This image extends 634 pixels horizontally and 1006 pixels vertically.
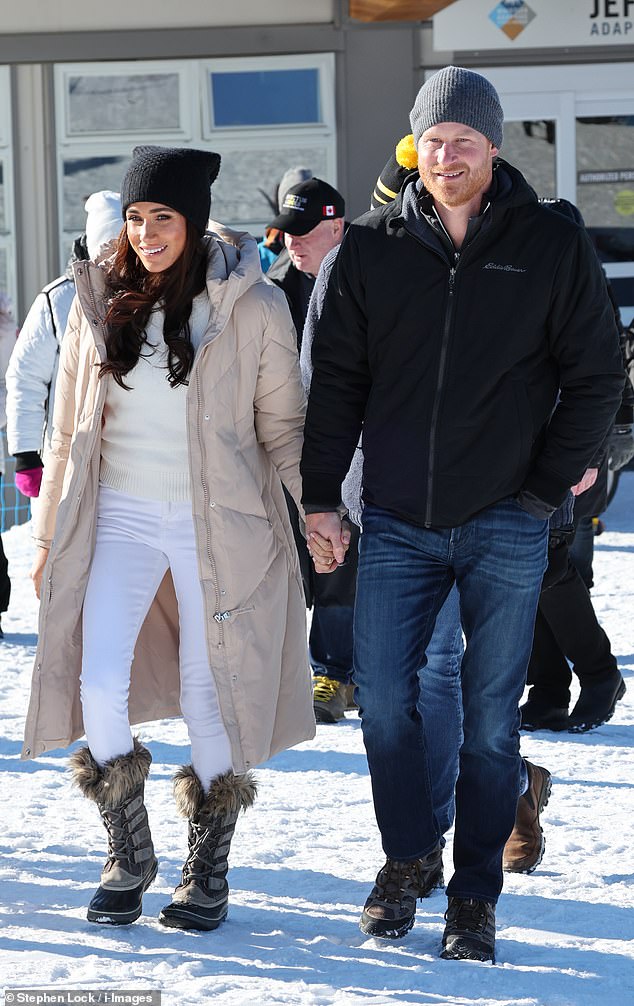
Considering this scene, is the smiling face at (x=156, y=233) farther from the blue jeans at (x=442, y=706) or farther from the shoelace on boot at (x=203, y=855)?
the shoelace on boot at (x=203, y=855)

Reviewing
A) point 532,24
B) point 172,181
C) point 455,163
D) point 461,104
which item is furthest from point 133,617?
point 532,24

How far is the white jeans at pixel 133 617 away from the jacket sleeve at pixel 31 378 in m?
2.22

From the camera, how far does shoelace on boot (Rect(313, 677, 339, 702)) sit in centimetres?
582

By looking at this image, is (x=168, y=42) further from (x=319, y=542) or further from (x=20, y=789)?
(x=319, y=542)

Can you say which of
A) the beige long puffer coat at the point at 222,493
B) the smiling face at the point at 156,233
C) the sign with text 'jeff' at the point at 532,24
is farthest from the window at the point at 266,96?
the smiling face at the point at 156,233

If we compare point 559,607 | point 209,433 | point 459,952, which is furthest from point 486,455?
point 559,607

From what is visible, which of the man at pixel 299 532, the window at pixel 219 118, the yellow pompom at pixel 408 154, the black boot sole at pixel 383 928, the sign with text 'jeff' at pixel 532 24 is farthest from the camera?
the window at pixel 219 118

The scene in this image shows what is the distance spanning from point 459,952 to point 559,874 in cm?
70

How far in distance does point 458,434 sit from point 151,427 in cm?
75

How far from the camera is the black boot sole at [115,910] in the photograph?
3.63 meters

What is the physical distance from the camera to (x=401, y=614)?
3.53 meters

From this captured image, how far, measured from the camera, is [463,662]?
3.56 m

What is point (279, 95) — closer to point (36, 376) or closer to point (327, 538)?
point (36, 376)

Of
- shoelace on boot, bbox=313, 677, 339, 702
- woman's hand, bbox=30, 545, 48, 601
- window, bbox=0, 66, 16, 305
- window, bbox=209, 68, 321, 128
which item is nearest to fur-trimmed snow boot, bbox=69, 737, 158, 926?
woman's hand, bbox=30, 545, 48, 601
